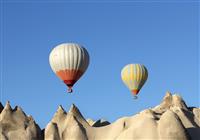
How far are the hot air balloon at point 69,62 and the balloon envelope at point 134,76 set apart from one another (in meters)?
7.49

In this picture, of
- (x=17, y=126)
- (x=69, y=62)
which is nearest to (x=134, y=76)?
(x=69, y=62)

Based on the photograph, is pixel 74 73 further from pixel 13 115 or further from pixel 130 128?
pixel 130 128

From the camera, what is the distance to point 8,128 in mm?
37281

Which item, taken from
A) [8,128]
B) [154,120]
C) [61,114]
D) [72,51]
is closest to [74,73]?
[72,51]

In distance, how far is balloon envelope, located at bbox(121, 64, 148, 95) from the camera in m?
51.0

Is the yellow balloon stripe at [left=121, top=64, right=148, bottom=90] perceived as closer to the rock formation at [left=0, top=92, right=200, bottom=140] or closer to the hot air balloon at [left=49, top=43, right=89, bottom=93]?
the hot air balloon at [left=49, top=43, right=89, bottom=93]

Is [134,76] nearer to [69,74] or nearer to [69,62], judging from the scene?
[69,74]

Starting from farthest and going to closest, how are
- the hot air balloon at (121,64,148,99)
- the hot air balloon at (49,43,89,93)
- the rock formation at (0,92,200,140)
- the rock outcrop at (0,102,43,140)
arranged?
the hot air balloon at (121,64,148,99) → the hot air balloon at (49,43,89,93) → the rock outcrop at (0,102,43,140) → the rock formation at (0,92,200,140)

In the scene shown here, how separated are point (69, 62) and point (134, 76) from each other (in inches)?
371

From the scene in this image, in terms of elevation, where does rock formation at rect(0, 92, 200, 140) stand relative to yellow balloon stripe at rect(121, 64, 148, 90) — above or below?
below

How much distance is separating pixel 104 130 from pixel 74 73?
7415 mm

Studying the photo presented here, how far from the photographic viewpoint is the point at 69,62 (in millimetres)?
43656

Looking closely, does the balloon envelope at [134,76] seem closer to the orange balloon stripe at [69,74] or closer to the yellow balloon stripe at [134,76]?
the yellow balloon stripe at [134,76]

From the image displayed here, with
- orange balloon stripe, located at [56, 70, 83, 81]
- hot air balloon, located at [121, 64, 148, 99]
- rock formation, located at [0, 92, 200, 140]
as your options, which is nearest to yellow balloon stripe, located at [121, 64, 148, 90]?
hot air balloon, located at [121, 64, 148, 99]
